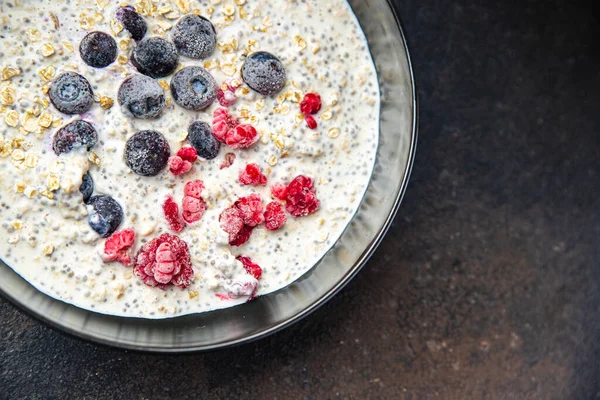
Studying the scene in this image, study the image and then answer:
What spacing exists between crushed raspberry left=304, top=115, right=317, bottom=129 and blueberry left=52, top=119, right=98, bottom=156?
1.39ft

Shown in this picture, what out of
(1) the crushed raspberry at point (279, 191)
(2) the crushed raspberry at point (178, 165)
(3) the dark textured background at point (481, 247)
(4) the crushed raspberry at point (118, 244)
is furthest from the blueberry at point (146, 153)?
(3) the dark textured background at point (481, 247)

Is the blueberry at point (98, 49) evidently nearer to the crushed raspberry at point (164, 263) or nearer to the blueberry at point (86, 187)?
the blueberry at point (86, 187)

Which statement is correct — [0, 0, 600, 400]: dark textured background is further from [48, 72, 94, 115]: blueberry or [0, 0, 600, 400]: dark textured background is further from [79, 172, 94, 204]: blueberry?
[48, 72, 94, 115]: blueberry

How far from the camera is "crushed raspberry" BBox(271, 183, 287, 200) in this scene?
128cm

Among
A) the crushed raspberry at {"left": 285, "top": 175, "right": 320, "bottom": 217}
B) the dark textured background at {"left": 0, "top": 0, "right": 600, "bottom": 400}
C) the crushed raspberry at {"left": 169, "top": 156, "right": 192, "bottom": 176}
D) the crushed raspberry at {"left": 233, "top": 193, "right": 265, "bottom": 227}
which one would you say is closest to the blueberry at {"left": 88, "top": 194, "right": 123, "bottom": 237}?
the crushed raspberry at {"left": 169, "top": 156, "right": 192, "bottom": 176}

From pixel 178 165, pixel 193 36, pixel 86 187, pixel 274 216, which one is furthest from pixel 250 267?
pixel 193 36

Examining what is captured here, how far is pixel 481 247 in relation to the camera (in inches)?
64.1

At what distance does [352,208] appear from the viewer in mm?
1336

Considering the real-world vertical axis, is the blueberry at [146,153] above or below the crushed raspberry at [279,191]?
below

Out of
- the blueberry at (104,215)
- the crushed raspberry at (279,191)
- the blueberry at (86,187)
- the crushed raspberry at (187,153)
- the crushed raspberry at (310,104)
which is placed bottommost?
the blueberry at (104,215)

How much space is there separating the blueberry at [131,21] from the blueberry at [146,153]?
7.9 inches

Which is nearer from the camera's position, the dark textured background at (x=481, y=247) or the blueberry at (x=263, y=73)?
the blueberry at (x=263, y=73)

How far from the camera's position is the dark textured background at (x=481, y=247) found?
1.56 meters

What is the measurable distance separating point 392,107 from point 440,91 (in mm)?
332
